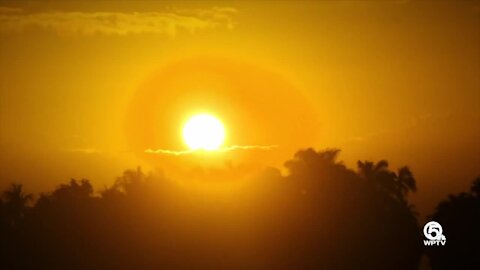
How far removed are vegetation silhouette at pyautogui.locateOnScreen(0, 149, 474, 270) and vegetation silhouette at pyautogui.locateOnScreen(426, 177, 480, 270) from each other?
0.19m

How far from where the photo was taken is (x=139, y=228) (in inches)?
2960

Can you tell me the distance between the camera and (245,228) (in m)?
74.0

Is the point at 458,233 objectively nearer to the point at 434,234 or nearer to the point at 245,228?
the point at 434,234

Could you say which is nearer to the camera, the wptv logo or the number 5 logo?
the wptv logo

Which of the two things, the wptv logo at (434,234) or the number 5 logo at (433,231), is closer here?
the wptv logo at (434,234)

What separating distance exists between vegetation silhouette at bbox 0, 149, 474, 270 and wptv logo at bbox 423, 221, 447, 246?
63 cm

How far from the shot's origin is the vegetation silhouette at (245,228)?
7225 cm

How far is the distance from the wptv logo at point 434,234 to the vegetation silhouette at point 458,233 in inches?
13.5

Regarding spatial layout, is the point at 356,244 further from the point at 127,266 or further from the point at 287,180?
the point at 127,266

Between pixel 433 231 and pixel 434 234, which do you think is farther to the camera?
pixel 433 231

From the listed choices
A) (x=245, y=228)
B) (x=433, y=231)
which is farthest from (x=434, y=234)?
(x=245, y=228)

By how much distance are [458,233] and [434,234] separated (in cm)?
212

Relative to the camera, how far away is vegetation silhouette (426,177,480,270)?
72.0m

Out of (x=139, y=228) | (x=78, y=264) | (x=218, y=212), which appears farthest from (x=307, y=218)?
(x=78, y=264)
